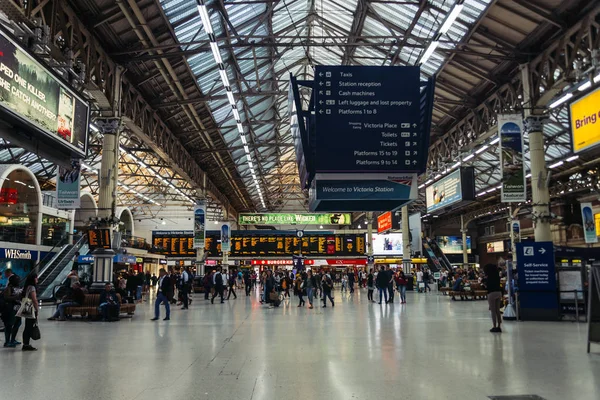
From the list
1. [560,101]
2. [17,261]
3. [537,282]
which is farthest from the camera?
[17,261]

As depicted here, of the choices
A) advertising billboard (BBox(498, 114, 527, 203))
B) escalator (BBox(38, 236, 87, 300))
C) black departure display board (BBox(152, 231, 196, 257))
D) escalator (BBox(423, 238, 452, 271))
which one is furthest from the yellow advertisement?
black departure display board (BBox(152, 231, 196, 257))

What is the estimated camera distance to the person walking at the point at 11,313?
8992mm

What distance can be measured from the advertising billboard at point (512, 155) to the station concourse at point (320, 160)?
7 centimetres

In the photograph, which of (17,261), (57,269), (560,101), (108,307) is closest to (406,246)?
(560,101)

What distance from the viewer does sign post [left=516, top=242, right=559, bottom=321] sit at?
43.4 ft

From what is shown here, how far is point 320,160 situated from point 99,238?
363 inches

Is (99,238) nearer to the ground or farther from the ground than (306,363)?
farther from the ground

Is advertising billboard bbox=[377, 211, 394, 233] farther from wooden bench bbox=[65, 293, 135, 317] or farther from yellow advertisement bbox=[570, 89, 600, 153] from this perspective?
yellow advertisement bbox=[570, 89, 600, 153]

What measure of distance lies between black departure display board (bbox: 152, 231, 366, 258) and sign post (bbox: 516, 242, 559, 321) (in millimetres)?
30057

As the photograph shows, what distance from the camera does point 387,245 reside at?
47.8 metres

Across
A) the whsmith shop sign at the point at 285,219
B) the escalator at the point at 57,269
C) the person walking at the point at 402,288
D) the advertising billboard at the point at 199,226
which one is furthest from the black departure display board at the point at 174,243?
the person walking at the point at 402,288

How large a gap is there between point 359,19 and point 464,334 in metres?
13.7

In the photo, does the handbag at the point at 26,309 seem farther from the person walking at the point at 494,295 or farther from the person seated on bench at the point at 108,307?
the person walking at the point at 494,295

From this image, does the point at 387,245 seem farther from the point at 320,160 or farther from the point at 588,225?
the point at 320,160
